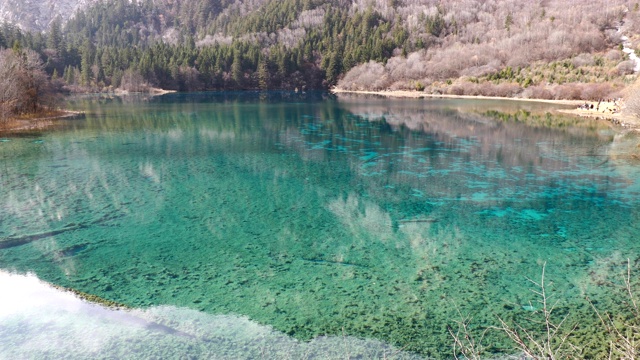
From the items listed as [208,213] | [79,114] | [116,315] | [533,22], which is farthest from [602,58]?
[116,315]

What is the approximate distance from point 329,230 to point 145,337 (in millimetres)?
5649

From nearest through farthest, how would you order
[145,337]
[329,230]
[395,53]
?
1. [145,337]
2. [329,230]
3. [395,53]

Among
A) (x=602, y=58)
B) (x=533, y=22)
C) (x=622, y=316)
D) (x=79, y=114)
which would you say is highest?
(x=533, y=22)

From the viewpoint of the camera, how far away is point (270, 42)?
450 ft

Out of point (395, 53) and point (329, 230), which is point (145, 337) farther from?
point (395, 53)

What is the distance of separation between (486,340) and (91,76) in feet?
378

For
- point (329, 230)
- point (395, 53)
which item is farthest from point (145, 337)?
point (395, 53)

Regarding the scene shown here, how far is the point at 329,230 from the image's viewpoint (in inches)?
463

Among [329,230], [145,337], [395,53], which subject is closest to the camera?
[145,337]

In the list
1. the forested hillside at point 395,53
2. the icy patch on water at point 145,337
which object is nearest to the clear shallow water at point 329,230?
the icy patch on water at point 145,337

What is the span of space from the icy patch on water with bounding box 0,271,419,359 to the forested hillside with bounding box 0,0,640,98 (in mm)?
61645

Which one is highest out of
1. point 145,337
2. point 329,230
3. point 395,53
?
point 395,53

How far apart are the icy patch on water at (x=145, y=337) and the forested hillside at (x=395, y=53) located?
6165cm

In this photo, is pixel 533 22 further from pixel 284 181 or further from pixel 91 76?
pixel 284 181
